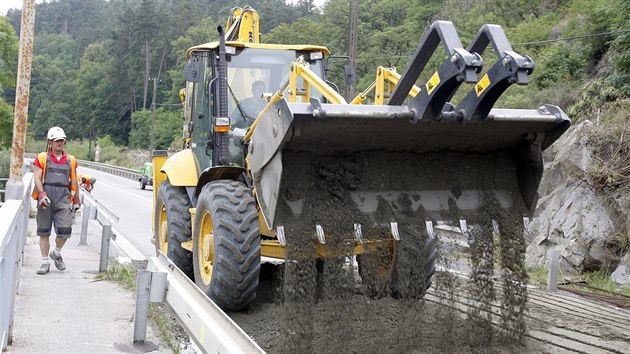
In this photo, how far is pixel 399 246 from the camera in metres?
7.01

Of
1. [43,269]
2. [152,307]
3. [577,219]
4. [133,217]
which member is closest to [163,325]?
[152,307]

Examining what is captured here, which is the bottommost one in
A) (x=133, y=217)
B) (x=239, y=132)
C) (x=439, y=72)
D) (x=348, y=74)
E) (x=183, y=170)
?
(x=133, y=217)

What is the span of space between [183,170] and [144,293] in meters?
3.34

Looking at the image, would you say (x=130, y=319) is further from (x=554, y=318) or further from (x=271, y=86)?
(x=554, y=318)

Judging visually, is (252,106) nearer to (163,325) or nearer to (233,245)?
(233,245)

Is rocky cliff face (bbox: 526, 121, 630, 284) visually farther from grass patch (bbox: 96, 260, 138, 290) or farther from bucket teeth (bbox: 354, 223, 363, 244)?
grass patch (bbox: 96, 260, 138, 290)

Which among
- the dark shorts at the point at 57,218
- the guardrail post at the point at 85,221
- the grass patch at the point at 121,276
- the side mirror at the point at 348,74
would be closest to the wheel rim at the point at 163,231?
the grass patch at the point at 121,276

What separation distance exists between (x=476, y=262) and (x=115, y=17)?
130m

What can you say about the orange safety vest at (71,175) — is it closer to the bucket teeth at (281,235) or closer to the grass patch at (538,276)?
the bucket teeth at (281,235)

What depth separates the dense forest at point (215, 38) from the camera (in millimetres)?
19297

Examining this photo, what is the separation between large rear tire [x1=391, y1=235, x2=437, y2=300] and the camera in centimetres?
689

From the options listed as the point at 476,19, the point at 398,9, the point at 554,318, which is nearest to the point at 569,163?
the point at 554,318

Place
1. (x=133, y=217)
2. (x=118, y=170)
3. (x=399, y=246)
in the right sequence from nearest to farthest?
1. (x=399, y=246)
2. (x=133, y=217)
3. (x=118, y=170)

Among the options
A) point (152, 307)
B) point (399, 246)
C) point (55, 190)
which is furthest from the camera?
point (55, 190)
